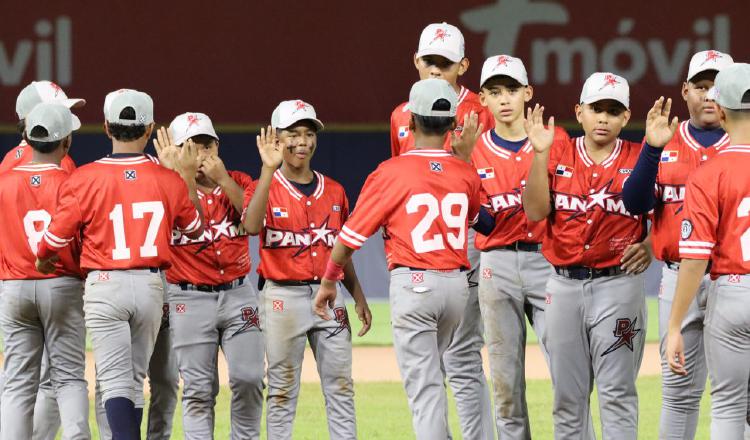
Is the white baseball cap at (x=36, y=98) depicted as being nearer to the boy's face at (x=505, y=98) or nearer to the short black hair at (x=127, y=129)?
the short black hair at (x=127, y=129)

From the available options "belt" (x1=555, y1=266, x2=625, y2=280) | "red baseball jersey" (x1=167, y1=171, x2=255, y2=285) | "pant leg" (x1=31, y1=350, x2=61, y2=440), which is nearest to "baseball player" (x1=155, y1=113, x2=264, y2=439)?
"red baseball jersey" (x1=167, y1=171, x2=255, y2=285)

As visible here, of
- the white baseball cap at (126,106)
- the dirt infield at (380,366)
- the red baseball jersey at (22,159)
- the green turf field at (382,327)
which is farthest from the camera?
the green turf field at (382,327)

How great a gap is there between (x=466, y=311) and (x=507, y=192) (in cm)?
62

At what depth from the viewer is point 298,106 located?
608 cm

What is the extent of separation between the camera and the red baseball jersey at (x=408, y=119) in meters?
6.34

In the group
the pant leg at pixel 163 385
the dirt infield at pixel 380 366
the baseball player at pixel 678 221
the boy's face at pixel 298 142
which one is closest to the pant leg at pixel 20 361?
the pant leg at pixel 163 385

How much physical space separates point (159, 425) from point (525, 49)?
8169 mm

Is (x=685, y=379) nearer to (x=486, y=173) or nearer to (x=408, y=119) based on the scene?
(x=486, y=173)

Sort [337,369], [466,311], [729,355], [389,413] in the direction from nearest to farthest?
[729,355], [337,369], [466,311], [389,413]

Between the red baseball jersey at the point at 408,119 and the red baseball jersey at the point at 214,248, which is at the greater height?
the red baseball jersey at the point at 408,119

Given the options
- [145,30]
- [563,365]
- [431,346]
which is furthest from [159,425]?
[145,30]

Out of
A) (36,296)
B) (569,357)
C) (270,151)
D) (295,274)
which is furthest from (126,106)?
(569,357)

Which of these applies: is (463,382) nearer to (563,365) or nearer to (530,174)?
(563,365)

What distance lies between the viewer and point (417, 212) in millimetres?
5207
